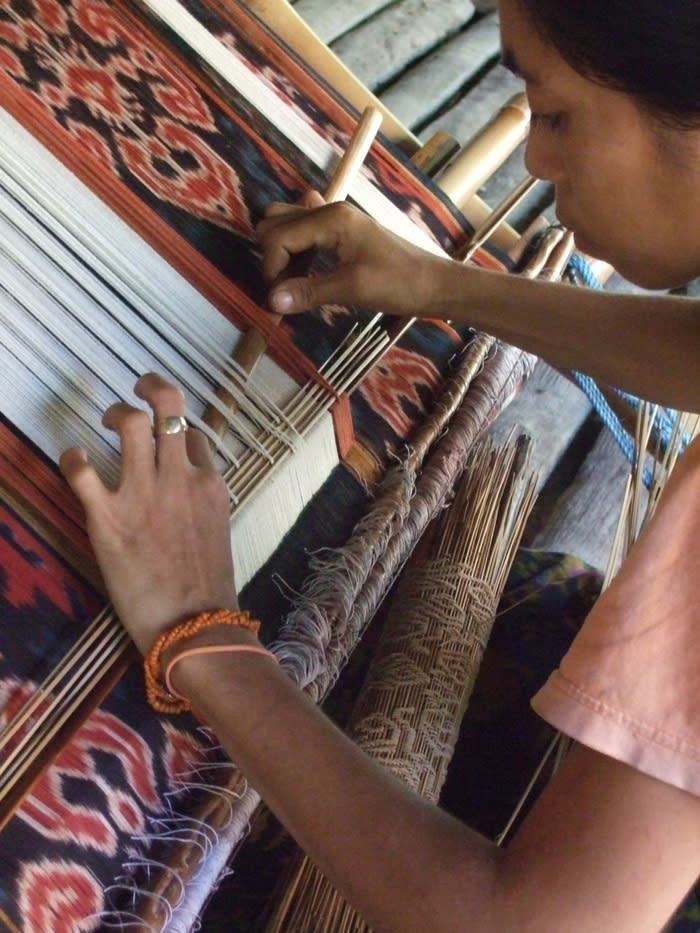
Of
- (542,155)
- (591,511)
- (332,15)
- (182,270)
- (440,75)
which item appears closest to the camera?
(542,155)

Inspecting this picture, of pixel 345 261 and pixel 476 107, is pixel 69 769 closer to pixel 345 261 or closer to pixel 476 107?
pixel 345 261

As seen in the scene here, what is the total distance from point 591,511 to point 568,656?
1215 millimetres

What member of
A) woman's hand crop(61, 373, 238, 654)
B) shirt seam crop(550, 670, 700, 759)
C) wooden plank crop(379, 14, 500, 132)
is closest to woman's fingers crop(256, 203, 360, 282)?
woman's hand crop(61, 373, 238, 654)

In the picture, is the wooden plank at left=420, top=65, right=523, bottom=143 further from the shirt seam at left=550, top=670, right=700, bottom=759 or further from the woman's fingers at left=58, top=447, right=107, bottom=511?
the shirt seam at left=550, top=670, right=700, bottom=759

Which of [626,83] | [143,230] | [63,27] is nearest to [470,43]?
[63,27]

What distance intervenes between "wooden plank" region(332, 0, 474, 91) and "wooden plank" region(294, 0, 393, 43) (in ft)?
0.08

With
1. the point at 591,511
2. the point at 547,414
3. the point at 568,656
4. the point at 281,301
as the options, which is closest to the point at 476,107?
the point at 547,414

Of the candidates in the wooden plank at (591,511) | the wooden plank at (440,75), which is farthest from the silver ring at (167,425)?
the wooden plank at (440,75)

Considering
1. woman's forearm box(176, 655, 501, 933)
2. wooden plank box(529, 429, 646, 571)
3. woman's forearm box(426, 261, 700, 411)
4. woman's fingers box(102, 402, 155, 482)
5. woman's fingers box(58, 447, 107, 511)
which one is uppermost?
wooden plank box(529, 429, 646, 571)

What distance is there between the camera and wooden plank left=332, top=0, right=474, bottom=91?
84.5 inches

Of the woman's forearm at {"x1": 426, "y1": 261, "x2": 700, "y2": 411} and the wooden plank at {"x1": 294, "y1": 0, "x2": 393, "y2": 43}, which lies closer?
the woman's forearm at {"x1": 426, "y1": 261, "x2": 700, "y2": 411}

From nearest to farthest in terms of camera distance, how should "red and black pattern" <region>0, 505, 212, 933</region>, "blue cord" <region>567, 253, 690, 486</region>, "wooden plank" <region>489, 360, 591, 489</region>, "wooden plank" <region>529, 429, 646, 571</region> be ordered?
"red and black pattern" <region>0, 505, 212, 933</region> → "blue cord" <region>567, 253, 690, 486</region> → "wooden plank" <region>529, 429, 646, 571</region> → "wooden plank" <region>489, 360, 591, 489</region>

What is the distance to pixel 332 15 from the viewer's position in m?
2.14

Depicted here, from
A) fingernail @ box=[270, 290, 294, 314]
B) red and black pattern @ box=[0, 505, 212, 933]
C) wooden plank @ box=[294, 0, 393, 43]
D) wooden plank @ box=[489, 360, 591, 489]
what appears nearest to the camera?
red and black pattern @ box=[0, 505, 212, 933]
